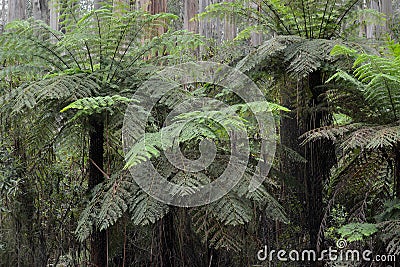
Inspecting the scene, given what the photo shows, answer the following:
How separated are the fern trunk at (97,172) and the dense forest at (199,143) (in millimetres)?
10

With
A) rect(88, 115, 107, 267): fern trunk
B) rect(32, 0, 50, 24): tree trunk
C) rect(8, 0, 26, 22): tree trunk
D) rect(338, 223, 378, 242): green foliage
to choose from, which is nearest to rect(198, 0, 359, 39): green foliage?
rect(88, 115, 107, 267): fern trunk

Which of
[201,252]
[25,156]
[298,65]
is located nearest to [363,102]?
[298,65]

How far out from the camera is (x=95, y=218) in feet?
8.95

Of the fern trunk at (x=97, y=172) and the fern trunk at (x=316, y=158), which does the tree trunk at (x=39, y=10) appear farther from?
the fern trunk at (x=316, y=158)

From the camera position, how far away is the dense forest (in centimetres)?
262

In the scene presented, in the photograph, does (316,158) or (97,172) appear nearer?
(97,172)

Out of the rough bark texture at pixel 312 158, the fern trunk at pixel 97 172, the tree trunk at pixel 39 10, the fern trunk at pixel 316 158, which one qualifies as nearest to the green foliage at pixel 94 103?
the fern trunk at pixel 97 172

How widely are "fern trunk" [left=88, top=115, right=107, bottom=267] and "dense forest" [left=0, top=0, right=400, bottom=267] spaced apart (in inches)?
0.4

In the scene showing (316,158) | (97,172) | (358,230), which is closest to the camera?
(358,230)

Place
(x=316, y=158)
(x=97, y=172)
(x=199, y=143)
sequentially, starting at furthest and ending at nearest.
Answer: (x=316, y=158) → (x=97, y=172) → (x=199, y=143)

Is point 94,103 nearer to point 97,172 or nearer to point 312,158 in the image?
point 97,172

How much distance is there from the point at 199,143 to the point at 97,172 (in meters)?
0.81

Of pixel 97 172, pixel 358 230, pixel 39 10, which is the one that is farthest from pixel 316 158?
pixel 39 10

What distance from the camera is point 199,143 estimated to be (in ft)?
9.59
